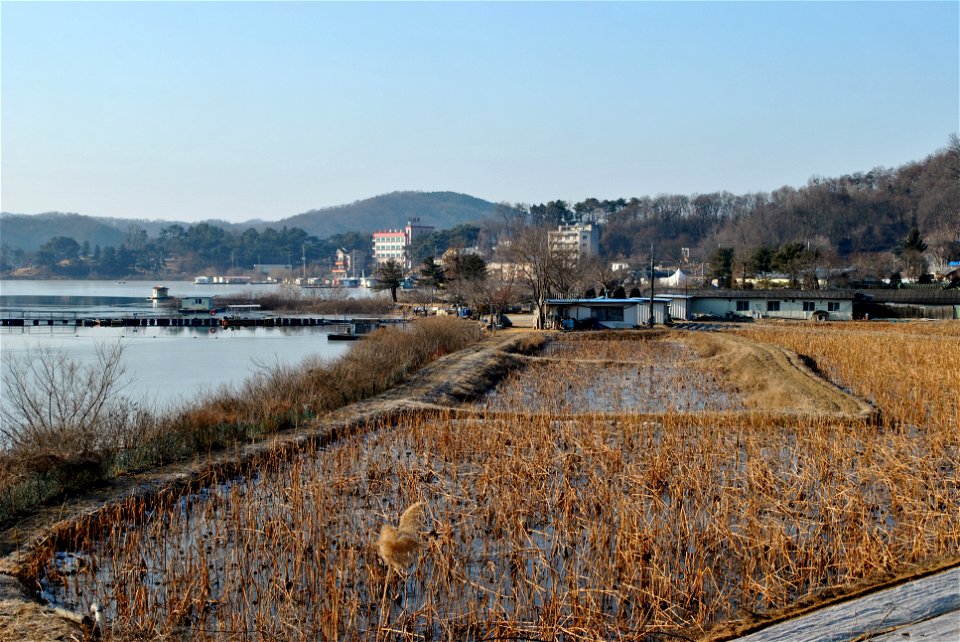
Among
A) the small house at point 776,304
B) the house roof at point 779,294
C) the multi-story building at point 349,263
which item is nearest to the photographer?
the small house at point 776,304

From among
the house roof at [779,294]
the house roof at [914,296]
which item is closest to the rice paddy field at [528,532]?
the house roof at [779,294]

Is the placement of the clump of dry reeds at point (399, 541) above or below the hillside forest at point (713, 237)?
below

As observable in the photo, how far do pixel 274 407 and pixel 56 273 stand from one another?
175 metres

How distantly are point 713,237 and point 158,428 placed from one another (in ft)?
384

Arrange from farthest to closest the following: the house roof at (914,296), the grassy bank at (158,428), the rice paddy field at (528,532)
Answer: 1. the house roof at (914,296)
2. the grassy bank at (158,428)
3. the rice paddy field at (528,532)

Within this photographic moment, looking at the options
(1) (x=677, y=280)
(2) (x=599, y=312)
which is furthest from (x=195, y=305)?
(1) (x=677, y=280)

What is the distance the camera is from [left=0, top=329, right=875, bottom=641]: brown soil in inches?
321

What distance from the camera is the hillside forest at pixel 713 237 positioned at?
76.4 meters

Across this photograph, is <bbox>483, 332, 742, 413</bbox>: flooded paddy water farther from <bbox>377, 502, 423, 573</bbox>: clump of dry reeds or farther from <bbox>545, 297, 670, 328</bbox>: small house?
<bbox>377, 502, 423, 573</bbox>: clump of dry reeds

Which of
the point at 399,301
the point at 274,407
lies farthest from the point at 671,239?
the point at 274,407

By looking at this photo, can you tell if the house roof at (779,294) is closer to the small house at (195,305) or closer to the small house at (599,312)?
the small house at (599,312)

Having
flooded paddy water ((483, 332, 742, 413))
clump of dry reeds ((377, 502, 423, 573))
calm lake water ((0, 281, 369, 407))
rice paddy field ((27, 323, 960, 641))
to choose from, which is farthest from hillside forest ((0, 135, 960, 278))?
clump of dry reeds ((377, 502, 423, 573))

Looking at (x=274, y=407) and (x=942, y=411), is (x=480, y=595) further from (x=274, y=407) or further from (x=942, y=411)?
(x=942, y=411)

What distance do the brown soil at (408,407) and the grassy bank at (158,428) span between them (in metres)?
0.45
